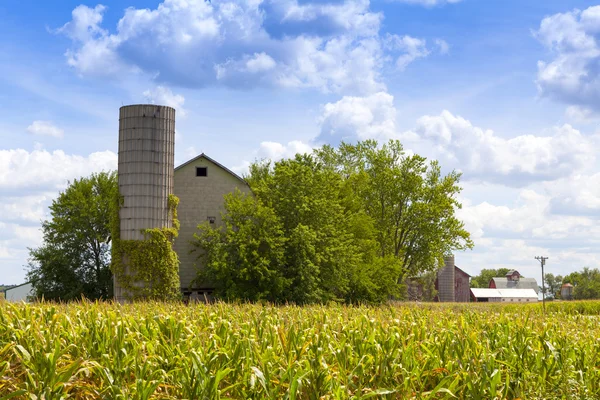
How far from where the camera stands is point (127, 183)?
37250mm

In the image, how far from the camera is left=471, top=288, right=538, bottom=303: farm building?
12306cm

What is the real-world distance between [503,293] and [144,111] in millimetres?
104018

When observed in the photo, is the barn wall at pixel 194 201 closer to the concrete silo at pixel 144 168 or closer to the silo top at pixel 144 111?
the concrete silo at pixel 144 168

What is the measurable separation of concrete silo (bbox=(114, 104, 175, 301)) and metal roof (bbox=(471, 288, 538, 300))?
313ft

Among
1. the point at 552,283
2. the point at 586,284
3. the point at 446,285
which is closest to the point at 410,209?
the point at 446,285

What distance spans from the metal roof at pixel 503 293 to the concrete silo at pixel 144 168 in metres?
95.5

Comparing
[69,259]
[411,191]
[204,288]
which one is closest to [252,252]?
[204,288]

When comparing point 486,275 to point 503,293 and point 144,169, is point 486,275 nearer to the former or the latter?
point 503,293

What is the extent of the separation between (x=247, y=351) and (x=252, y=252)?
3083 centimetres

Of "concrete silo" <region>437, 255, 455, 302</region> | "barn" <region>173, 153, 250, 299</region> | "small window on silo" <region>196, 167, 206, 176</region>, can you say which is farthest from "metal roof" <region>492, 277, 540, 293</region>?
"small window on silo" <region>196, 167, 206, 176</region>

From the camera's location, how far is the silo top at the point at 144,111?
37812mm

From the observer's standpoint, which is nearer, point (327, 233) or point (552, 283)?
point (327, 233)

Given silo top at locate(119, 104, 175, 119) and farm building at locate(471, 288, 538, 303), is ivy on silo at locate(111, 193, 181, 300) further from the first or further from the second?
farm building at locate(471, 288, 538, 303)

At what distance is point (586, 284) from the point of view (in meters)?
118
